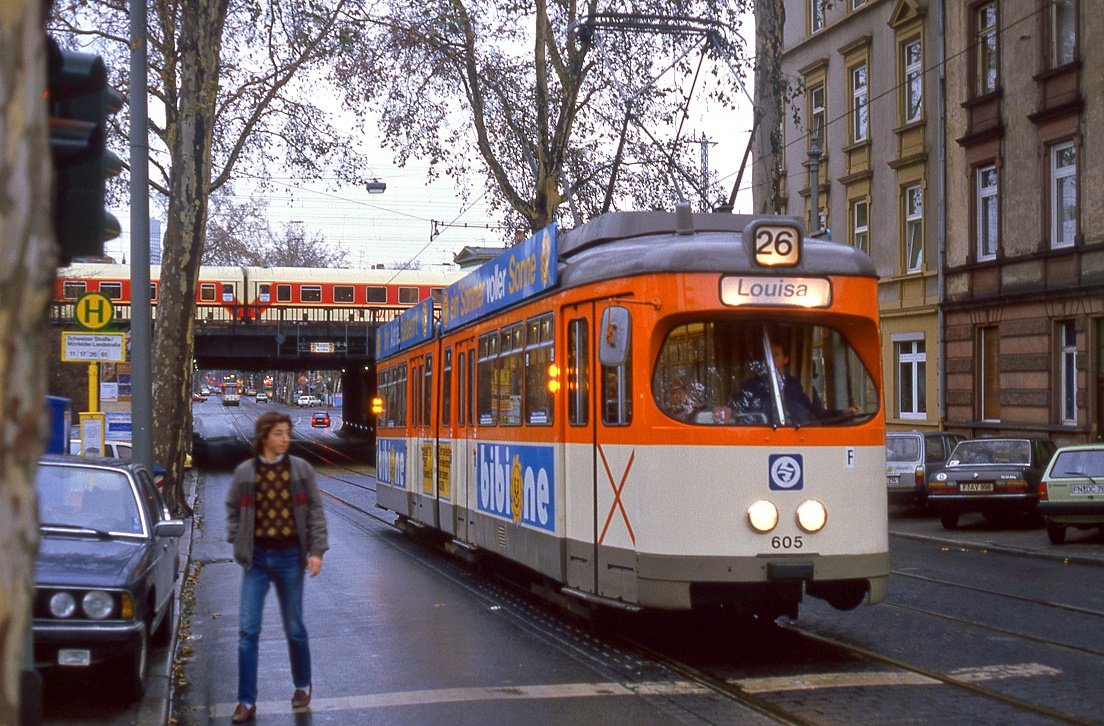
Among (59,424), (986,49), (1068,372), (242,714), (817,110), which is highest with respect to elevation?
(817,110)

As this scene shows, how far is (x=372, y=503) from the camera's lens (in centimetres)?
2902

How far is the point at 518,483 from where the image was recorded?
12.4 meters

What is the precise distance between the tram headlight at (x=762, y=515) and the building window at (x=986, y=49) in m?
21.9

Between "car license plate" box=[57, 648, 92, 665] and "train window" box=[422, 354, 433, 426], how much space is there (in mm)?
9288

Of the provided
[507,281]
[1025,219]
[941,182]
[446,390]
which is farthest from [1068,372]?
[507,281]

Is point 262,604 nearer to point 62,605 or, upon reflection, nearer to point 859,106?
point 62,605

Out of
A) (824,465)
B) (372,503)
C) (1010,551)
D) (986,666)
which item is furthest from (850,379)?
(372,503)

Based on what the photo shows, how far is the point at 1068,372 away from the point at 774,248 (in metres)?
19.1

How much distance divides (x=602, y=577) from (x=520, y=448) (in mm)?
2348

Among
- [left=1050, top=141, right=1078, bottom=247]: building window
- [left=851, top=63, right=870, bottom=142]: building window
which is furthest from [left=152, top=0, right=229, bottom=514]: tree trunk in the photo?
[left=851, top=63, right=870, bottom=142]: building window

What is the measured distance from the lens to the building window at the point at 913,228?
3247 centimetres

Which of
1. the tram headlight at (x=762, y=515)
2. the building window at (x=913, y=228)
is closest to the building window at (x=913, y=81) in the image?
the building window at (x=913, y=228)

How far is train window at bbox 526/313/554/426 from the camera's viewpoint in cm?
1146

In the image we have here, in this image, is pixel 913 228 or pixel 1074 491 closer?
pixel 1074 491
